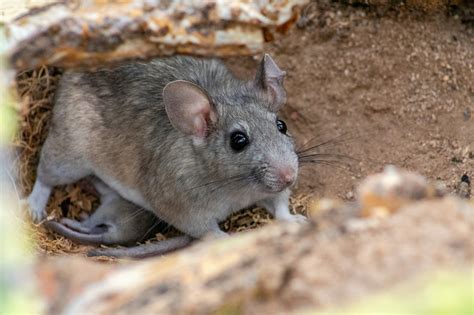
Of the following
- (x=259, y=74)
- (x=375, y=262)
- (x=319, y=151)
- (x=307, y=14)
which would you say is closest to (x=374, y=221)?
(x=375, y=262)

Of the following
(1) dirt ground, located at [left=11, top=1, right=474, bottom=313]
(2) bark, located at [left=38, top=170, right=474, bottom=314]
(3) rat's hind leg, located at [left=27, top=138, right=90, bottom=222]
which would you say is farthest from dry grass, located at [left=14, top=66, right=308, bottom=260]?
(2) bark, located at [left=38, top=170, right=474, bottom=314]

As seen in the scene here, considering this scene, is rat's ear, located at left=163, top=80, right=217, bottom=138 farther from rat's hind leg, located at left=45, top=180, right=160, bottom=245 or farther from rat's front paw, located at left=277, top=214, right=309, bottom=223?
rat's hind leg, located at left=45, top=180, right=160, bottom=245

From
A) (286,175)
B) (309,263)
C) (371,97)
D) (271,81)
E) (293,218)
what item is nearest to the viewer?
(309,263)

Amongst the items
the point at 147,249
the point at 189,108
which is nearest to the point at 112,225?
the point at 147,249

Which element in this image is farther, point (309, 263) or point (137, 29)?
point (137, 29)

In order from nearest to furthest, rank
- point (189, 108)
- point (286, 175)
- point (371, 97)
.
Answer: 1. point (286, 175)
2. point (189, 108)
3. point (371, 97)

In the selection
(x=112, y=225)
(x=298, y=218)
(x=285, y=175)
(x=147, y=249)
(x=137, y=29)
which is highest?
(x=137, y=29)

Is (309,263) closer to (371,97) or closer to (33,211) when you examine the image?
(371,97)

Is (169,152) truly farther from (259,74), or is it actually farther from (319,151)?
(319,151)

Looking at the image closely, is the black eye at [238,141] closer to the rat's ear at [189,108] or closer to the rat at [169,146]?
the rat at [169,146]
